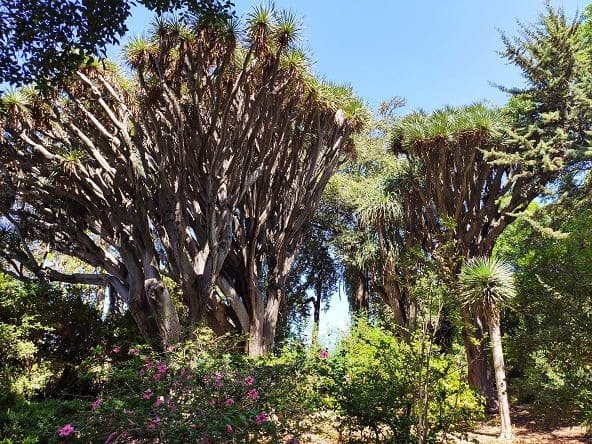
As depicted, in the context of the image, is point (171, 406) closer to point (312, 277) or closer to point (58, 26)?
point (58, 26)

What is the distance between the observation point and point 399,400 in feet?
14.2

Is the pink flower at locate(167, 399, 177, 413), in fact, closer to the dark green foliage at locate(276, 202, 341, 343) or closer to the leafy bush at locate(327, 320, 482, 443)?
the leafy bush at locate(327, 320, 482, 443)

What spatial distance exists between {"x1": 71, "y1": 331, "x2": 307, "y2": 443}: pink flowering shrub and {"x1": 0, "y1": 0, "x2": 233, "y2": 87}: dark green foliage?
10.1 ft

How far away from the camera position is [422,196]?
34.7 ft

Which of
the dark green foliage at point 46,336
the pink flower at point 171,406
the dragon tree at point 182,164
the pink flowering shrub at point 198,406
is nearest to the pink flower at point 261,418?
the pink flowering shrub at point 198,406

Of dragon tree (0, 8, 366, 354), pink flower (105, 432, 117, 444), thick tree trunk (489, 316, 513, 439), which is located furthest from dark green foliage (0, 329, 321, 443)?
thick tree trunk (489, 316, 513, 439)

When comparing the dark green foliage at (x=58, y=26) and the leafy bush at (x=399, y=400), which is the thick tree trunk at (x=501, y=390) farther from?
the dark green foliage at (x=58, y=26)

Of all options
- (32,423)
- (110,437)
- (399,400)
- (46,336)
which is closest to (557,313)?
(399,400)

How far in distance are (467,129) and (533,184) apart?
217 cm

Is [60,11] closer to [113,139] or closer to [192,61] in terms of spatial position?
[192,61]

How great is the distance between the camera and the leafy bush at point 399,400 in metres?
4.16

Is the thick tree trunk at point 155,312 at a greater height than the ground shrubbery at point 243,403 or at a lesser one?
greater

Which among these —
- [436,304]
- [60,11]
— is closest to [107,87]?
[60,11]

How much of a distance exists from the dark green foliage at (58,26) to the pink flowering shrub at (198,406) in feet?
10.1
